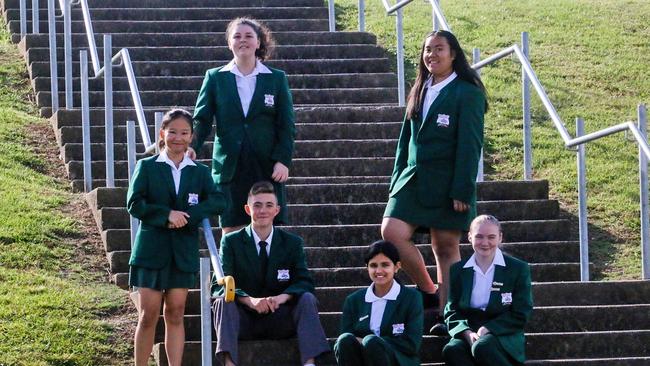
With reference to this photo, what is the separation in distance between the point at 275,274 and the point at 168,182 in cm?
79

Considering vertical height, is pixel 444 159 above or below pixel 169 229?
above

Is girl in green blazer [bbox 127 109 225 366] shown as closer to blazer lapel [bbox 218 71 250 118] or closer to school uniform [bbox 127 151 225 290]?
school uniform [bbox 127 151 225 290]

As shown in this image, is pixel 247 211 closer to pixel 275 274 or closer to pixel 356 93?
pixel 275 274

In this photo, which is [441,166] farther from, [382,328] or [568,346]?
[568,346]

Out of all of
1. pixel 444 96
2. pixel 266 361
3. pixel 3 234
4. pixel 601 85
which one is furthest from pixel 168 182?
pixel 601 85

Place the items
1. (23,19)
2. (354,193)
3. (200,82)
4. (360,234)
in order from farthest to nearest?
(23,19) < (200,82) < (354,193) < (360,234)

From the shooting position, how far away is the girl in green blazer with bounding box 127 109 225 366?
8492 mm

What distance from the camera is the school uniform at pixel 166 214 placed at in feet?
27.9

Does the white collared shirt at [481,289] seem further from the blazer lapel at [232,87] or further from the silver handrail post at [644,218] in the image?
the silver handrail post at [644,218]

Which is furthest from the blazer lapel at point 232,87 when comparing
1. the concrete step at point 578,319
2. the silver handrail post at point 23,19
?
the silver handrail post at point 23,19

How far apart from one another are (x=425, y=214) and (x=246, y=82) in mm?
1331

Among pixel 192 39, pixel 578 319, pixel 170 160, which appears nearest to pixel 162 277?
pixel 170 160

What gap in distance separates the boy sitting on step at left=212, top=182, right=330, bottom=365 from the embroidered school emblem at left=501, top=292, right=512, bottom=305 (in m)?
1.01

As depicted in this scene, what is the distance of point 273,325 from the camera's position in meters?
8.56
